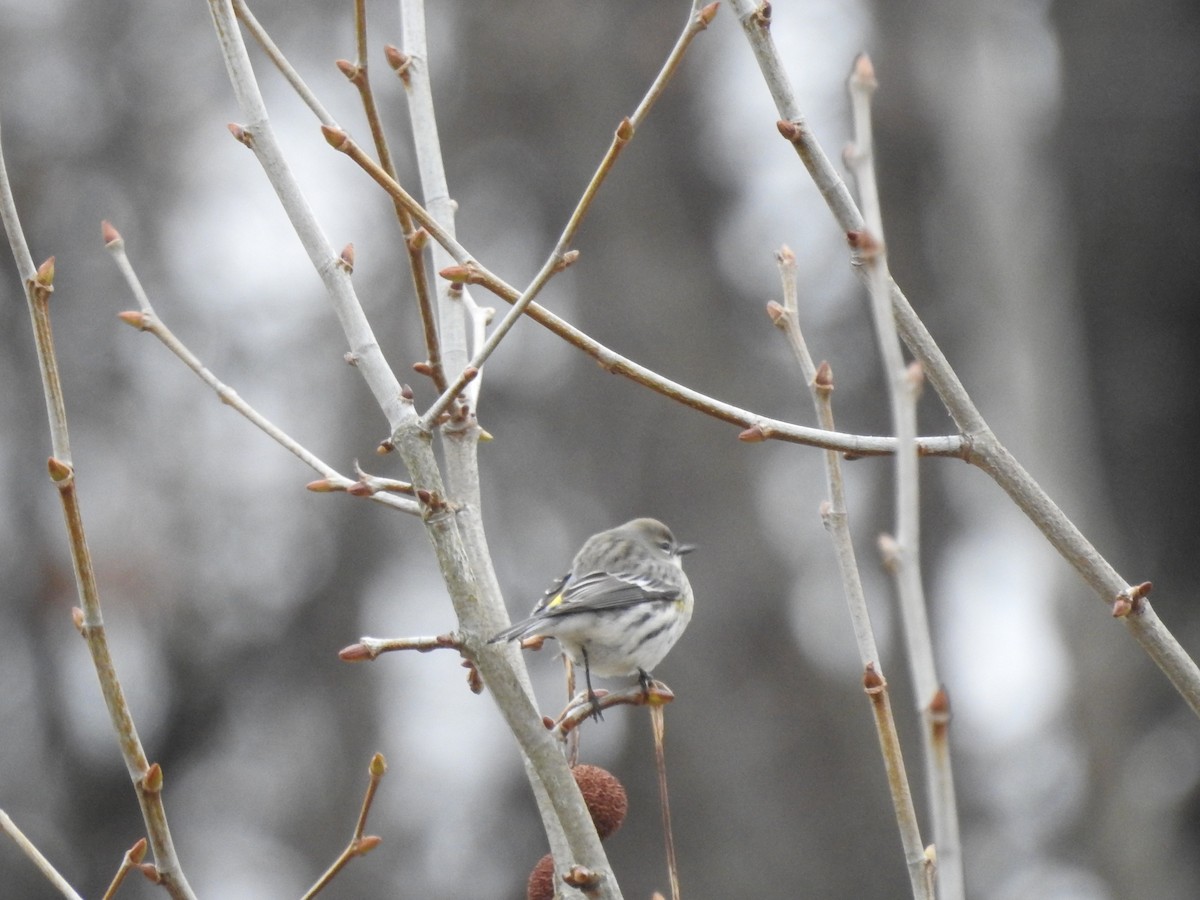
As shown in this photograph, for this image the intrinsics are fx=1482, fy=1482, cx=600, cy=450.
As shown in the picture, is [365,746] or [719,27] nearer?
[365,746]

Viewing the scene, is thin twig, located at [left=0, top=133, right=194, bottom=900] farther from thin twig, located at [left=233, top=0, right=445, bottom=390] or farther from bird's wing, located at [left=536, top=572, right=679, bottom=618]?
bird's wing, located at [left=536, top=572, right=679, bottom=618]

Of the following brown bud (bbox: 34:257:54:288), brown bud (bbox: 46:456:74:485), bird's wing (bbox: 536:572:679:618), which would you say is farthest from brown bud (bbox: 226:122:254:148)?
bird's wing (bbox: 536:572:679:618)

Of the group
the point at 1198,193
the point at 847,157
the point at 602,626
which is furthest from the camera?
the point at 1198,193

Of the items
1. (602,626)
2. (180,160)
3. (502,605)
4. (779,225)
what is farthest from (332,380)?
(502,605)

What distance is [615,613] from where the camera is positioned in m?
4.46

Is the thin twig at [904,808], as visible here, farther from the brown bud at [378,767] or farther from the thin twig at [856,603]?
the brown bud at [378,767]

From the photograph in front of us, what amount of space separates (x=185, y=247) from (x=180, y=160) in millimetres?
897

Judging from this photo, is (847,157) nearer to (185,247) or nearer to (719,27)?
(185,247)

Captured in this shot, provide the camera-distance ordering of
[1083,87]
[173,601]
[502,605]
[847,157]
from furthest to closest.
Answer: [1083,87]
[173,601]
[502,605]
[847,157]

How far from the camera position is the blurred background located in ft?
39.7

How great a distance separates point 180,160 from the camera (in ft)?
42.7

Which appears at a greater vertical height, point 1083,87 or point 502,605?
point 1083,87

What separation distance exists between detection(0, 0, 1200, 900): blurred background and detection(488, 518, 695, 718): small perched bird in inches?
259

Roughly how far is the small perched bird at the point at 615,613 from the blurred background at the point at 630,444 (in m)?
6.57
